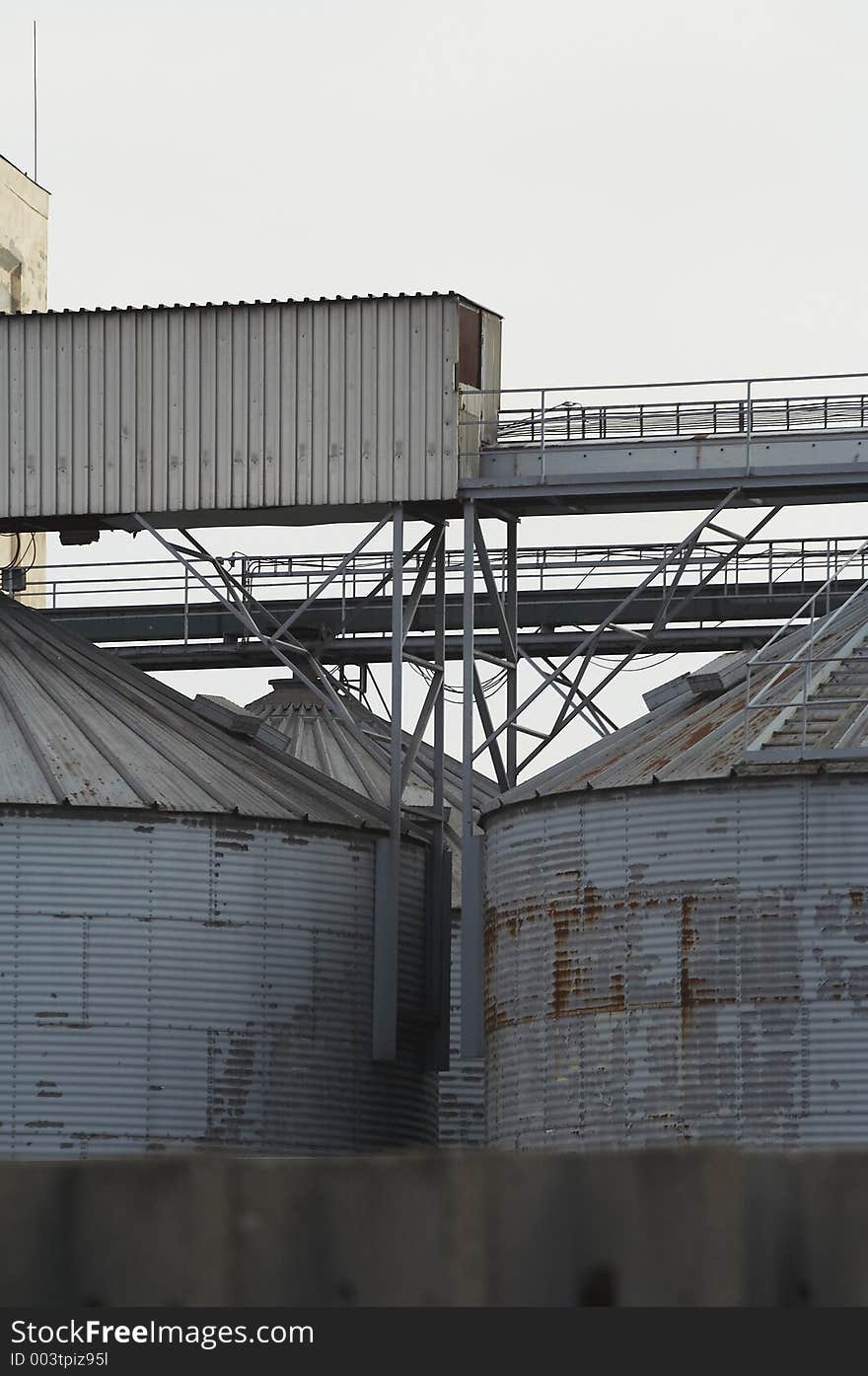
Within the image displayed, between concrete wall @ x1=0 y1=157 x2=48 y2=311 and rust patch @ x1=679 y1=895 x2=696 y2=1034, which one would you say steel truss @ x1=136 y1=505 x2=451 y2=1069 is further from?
concrete wall @ x1=0 y1=157 x2=48 y2=311

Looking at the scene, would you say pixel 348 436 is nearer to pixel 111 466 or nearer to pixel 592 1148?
pixel 111 466

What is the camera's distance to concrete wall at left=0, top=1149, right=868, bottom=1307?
19.8 meters

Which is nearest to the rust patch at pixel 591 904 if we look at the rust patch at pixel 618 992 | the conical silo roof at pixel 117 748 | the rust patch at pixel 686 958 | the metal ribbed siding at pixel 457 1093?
the rust patch at pixel 618 992

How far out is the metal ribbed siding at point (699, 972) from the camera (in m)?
37.5

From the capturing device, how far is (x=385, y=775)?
59.0 metres

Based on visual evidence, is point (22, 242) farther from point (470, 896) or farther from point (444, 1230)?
point (444, 1230)

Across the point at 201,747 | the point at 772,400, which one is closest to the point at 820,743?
the point at 772,400

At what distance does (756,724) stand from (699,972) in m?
4.98

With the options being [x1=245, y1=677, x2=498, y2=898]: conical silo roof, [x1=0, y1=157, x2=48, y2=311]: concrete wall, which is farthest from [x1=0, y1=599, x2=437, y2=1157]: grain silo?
[x1=0, y1=157, x2=48, y2=311]: concrete wall

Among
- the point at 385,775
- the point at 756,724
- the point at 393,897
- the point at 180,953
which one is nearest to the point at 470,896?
the point at 393,897

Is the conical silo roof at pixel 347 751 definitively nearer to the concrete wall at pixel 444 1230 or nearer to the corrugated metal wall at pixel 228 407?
the corrugated metal wall at pixel 228 407

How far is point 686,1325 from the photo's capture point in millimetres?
19469

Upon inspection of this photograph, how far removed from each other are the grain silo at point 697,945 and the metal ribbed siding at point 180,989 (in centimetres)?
408

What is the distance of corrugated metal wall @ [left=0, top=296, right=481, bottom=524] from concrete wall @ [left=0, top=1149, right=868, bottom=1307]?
28.6 meters
